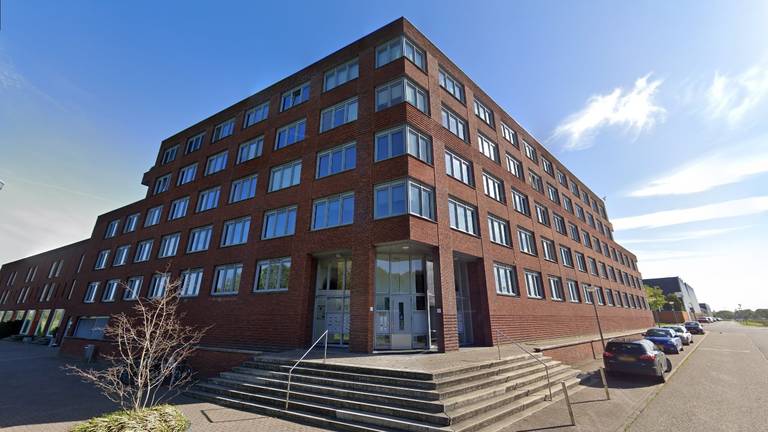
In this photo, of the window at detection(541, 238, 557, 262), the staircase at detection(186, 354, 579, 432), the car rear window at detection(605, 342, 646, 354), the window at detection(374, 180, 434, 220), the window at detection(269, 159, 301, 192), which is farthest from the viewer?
the window at detection(541, 238, 557, 262)

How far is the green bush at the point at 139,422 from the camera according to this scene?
6227mm

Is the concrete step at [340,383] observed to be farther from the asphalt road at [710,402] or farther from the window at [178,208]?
the window at [178,208]

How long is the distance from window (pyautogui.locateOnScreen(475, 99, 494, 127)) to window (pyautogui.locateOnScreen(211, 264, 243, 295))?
1827 cm

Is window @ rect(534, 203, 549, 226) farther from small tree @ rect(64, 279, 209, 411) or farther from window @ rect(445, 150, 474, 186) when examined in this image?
small tree @ rect(64, 279, 209, 411)

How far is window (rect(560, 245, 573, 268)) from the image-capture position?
85.7 feet

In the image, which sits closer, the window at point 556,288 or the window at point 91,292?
the window at point 556,288

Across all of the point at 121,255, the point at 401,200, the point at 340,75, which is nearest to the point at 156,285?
the point at 121,255

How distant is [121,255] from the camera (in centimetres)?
2811

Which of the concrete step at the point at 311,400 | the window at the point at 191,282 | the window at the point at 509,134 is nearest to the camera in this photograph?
the concrete step at the point at 311,400

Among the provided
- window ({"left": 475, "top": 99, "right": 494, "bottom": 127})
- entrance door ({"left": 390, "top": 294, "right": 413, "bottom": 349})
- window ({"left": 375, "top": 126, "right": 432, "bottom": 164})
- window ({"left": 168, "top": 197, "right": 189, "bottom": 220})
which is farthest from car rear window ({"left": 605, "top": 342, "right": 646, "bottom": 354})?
window ({"left": 168, "top": 197, "right": 189, "bottom": 220})

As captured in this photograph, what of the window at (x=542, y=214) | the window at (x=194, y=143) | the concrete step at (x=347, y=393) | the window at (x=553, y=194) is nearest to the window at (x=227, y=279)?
the concrete step at (x=347, y=393)

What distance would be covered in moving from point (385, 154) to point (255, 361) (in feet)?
34.2

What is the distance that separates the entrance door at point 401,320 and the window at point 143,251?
72.8ft

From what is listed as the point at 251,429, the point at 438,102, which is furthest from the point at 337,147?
the point at 251,429
